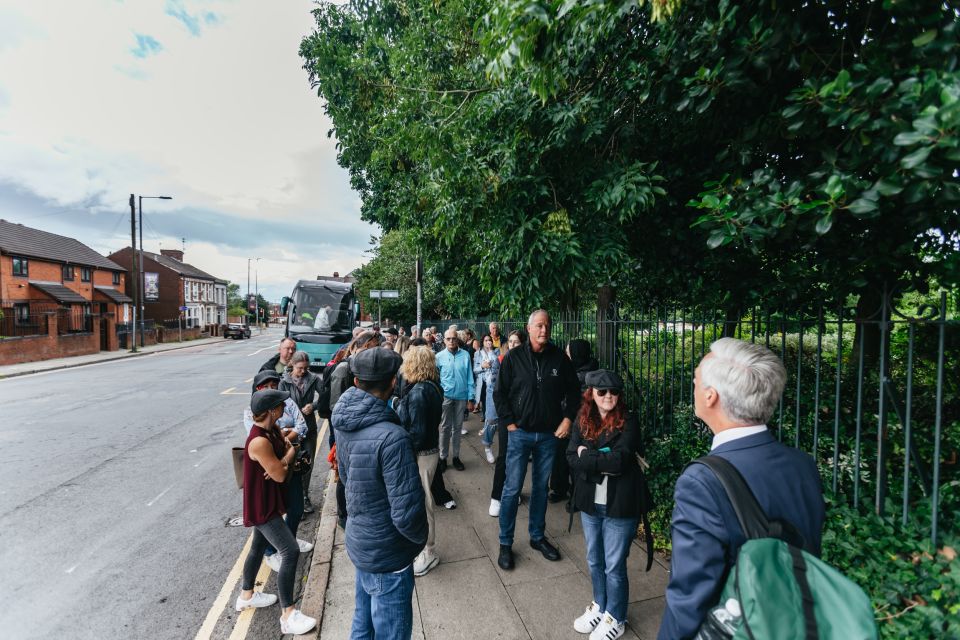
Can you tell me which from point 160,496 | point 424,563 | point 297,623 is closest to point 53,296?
point 160,496

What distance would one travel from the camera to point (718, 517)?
1.37 meters

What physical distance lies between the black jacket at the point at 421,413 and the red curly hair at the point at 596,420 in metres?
1.29

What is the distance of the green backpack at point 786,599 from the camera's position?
1.12 metres

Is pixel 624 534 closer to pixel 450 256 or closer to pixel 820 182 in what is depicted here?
pixel 820 182

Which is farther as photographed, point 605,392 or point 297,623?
point 297,623

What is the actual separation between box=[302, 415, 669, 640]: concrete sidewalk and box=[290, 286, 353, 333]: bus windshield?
13.3 meters

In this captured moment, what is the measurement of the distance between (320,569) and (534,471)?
→ 1975 millimetres

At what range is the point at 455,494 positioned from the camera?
17.2 ft

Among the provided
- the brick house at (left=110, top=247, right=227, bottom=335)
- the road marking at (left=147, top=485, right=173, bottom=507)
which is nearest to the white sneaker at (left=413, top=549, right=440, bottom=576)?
the road marking at (left=147, top=485, right=173, bottom=507)

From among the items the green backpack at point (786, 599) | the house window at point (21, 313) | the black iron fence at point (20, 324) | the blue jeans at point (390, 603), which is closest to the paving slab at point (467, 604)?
the blue jeans at point (390, 603)

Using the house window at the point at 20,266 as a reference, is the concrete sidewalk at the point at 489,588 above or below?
below

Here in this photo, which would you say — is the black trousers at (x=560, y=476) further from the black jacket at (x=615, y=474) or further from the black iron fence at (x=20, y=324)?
the black iron fence at (x=20, y=324)

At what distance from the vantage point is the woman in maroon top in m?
2.99

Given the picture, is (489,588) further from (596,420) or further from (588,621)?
(596,420)
